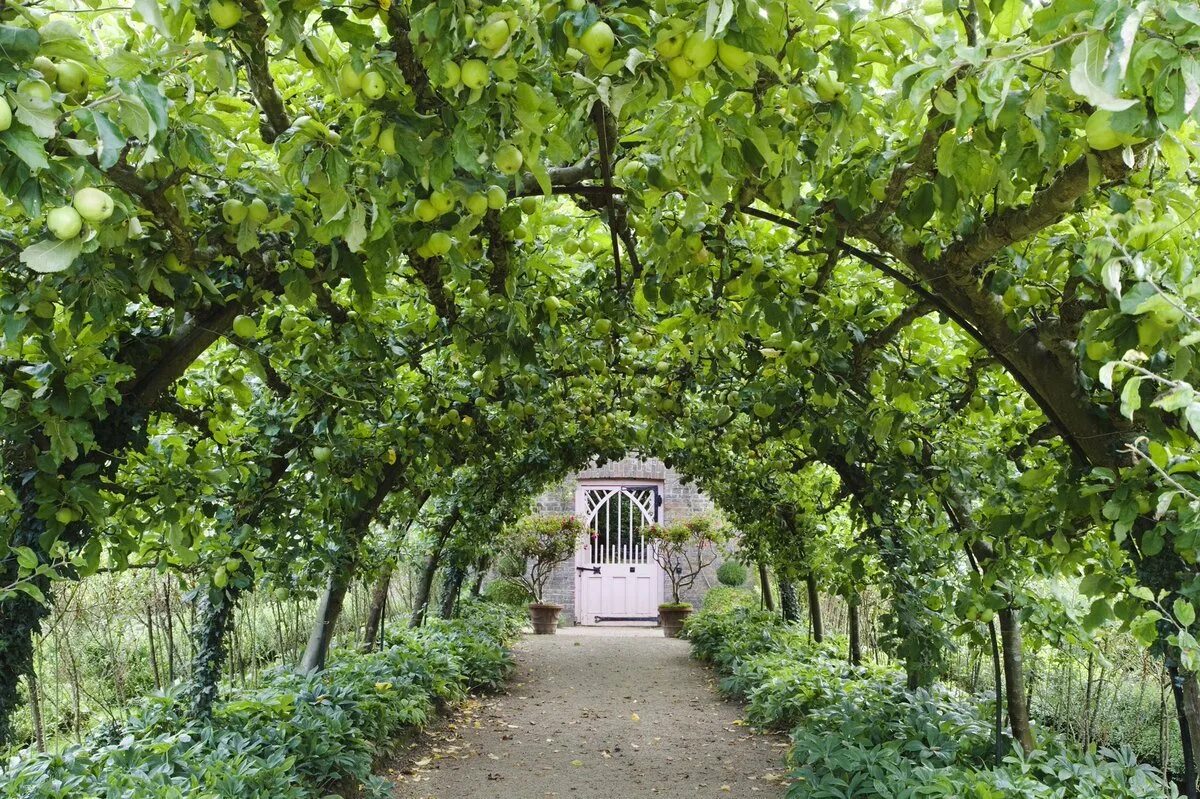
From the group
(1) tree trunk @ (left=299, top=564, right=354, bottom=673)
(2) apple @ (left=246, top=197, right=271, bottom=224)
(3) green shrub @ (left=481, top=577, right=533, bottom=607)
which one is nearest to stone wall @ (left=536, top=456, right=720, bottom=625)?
(3) green shrub @ (left=481, top=577, right=533, bottom=607)

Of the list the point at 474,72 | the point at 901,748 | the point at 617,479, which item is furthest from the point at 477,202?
the point at 617,479

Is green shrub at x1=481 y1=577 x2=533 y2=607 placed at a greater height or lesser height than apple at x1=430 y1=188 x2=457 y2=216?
lesser

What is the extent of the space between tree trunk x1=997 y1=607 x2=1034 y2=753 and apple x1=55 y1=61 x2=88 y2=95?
4386mm

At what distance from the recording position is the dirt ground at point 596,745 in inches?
210

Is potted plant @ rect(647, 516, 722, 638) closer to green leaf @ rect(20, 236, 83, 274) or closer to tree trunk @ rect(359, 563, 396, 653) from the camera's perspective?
tree trunk @ rect(359, 563, 396, 653)

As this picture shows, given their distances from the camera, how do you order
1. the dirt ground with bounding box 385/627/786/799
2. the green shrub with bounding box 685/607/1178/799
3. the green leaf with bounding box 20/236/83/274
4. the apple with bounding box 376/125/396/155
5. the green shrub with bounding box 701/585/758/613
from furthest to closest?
the green shrub with bounding box 701/585/758/613, the dirt ground with bounding box 385/627/786/799, the green shrub with bounding box 685/607/1178/799, the apple with bounding box 376/125/396/155, the green leaf with bounding box 20/236/83/274

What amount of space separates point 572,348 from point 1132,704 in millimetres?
5098

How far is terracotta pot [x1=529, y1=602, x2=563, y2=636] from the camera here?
1384 cm

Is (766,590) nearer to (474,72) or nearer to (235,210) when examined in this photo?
(235,210)

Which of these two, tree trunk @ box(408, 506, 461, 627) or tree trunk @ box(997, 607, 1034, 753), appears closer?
tree trunk @ box(997, 607, 1034, 753)

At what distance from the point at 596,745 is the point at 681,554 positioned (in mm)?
8572

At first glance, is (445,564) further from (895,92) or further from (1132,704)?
(895,92)

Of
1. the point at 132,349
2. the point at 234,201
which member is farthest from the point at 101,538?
the point at 234,201

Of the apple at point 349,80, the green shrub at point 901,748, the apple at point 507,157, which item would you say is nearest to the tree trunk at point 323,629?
the green shrub at point 901,748
